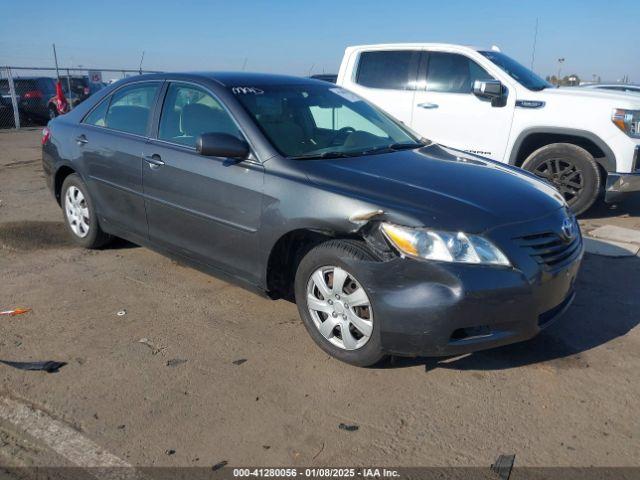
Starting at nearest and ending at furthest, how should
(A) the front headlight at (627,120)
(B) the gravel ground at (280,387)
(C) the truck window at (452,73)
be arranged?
(B) the gravel ground at (280,387) < (A) the front headlight at (627,120) < (C) the truck window at (452,73)

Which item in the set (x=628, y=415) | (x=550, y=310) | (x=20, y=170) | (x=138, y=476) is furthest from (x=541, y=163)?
(x=20, y=170)

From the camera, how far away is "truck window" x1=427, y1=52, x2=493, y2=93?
23.9ft

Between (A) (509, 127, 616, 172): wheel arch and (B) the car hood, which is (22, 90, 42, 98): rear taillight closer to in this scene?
(A) (509, 127, 616, 172): wheel arch

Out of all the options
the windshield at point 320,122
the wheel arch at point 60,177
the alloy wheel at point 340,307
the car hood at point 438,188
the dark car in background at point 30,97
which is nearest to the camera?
the car hood at point 438,188

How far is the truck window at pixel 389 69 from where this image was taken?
25.3 feet

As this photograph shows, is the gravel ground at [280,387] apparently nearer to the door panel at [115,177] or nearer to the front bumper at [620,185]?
the door panel at [115,177]

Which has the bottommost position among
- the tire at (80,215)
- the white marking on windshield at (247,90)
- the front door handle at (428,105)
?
the tire at (80,215)

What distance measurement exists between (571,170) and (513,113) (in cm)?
94

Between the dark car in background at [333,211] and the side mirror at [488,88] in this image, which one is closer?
the dark car in background at [333,211]

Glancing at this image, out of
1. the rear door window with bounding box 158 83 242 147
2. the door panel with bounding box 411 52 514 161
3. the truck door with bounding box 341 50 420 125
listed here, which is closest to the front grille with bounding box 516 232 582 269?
the rear door window with bounding box 158 83 242 147

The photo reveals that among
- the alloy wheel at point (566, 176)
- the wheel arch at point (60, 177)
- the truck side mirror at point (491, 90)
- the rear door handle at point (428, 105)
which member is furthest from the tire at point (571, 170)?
the wheel arch at point (60, 177)

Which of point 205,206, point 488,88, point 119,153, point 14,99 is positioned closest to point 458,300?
point 205,206

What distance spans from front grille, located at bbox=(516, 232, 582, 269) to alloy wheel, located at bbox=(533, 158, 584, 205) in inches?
144

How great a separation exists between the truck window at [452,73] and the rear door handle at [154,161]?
4311 mm
